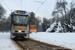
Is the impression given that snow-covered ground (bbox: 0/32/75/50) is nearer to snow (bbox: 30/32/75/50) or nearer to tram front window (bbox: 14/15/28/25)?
snow (bbox: 30/32/75/50)

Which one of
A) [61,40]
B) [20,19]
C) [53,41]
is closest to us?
[53,41]

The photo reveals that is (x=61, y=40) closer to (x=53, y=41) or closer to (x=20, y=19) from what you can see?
(x=53, y=41)

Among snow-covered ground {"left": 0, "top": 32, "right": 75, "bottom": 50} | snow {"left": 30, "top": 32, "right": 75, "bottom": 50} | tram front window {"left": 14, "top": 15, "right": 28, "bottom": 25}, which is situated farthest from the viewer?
tram front window {"left": 14, "top": 15, "right": 28, "bottom": 25}

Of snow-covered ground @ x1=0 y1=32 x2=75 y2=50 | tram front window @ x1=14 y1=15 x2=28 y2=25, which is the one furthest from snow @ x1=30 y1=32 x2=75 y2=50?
tram front window @ x1=14 y1=15 x2=28 y2=25

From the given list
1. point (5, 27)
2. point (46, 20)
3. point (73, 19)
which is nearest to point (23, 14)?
point (73, 19)

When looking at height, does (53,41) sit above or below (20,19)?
below

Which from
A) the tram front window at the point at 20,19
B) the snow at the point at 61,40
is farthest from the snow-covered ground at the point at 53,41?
the tram front window at the point at 20,19

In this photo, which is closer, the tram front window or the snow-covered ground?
the snow-covered ground

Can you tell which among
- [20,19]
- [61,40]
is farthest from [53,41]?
[20,19]

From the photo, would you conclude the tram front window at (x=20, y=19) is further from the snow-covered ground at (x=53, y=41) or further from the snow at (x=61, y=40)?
the snow at (x=61, y=40)

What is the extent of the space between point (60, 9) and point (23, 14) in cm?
2356

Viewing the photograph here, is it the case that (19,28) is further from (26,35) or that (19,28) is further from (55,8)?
(55,8)

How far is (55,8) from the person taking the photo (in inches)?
1294

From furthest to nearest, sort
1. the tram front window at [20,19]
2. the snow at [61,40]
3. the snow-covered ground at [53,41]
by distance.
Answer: the tram front window at [20,19] → the snow at [61,40] → the snow-covered ground at [53,41]
